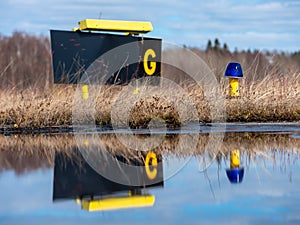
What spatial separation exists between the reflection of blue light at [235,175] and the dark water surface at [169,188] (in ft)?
0.12

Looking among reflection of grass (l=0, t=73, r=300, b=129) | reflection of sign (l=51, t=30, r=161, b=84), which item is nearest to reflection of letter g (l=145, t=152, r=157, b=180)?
reflection of grass (l=0, t=73, r=300, b=129)

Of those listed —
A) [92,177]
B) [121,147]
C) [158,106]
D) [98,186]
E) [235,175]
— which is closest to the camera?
[98,186]

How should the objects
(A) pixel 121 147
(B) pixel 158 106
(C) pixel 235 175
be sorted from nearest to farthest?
(C) pixel 235 175
(A) pixel 121 147
(B) pixel 158 106

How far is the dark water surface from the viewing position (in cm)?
496

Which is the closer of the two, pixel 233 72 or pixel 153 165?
pixel 153 165

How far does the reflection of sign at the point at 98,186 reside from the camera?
5.51m

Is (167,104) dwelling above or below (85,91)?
below

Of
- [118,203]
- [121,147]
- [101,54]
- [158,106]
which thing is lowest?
[118,203]

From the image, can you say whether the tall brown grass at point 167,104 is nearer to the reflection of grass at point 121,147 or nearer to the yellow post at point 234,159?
the reflection of grass at point 121,147

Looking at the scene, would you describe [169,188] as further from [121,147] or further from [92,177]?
[121,147]

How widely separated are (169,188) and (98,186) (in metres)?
0.67

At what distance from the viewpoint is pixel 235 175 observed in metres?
6.71

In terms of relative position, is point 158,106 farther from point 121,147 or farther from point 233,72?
point 121,147

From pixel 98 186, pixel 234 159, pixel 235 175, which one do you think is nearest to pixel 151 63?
pixel 234 159
